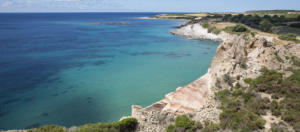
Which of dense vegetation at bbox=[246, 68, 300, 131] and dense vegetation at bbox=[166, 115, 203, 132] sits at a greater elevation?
dense vegetation at bbox=[246, 68, 300, 131]

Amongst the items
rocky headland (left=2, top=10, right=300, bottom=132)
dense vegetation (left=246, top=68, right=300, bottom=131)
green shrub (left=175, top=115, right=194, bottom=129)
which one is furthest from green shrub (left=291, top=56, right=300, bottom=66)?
green shrub (left=175, top=115, right=194, bottom=129)

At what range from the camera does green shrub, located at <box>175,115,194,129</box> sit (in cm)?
951

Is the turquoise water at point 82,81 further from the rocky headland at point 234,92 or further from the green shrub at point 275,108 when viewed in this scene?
the green shrub at point 275,108

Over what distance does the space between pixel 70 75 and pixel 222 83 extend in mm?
20525

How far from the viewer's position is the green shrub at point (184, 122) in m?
9.51

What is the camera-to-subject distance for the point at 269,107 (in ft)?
33.0

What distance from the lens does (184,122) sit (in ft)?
31.8

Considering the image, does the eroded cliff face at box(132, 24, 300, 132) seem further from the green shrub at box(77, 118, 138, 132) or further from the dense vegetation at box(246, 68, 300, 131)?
the dense vegetation at box(246, 68, 300, 131)

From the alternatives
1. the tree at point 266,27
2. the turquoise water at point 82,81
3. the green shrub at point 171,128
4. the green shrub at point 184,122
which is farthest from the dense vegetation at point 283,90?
the tree at point 266,27

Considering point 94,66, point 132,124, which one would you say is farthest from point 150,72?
point 132,124

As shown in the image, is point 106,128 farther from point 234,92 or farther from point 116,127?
point 234,92

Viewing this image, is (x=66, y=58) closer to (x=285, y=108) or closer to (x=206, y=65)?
(x=206, y=65)

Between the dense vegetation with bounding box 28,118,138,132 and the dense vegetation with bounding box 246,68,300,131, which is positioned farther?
the dense vegetation with bounding box 28,118,138,132

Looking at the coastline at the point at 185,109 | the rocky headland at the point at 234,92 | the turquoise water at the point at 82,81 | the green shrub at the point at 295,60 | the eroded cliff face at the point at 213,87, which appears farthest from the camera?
the turquoise water at the point at 82,81
